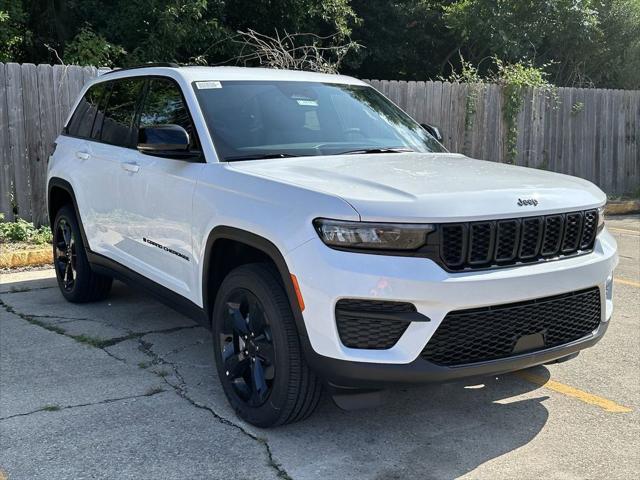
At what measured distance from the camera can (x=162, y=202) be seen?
452 cm

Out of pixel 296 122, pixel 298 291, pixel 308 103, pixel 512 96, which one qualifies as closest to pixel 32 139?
pixel 308 103

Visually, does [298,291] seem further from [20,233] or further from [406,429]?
[20,233]

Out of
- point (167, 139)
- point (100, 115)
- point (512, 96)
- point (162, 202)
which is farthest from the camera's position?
point (512, 96)

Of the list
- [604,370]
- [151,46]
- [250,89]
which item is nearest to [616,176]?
[151,46]

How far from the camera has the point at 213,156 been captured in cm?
416

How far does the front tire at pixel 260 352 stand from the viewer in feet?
11.4

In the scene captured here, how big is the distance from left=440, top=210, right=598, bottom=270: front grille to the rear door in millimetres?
1667

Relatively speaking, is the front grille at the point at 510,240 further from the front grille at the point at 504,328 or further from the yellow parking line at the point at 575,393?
the yellow parking line at the point at 575,393

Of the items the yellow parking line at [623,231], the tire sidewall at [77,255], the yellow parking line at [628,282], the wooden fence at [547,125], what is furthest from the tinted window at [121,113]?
the yellow parking line at [623,231]

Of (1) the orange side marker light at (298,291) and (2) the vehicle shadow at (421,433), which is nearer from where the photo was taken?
(1) the orange side marker light at (298,291)

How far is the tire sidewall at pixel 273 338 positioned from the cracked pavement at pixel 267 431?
0.36ft

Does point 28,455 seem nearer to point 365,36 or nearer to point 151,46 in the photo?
point 151,46

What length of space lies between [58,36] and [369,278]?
1375cm

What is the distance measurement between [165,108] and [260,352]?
79.7 inches
